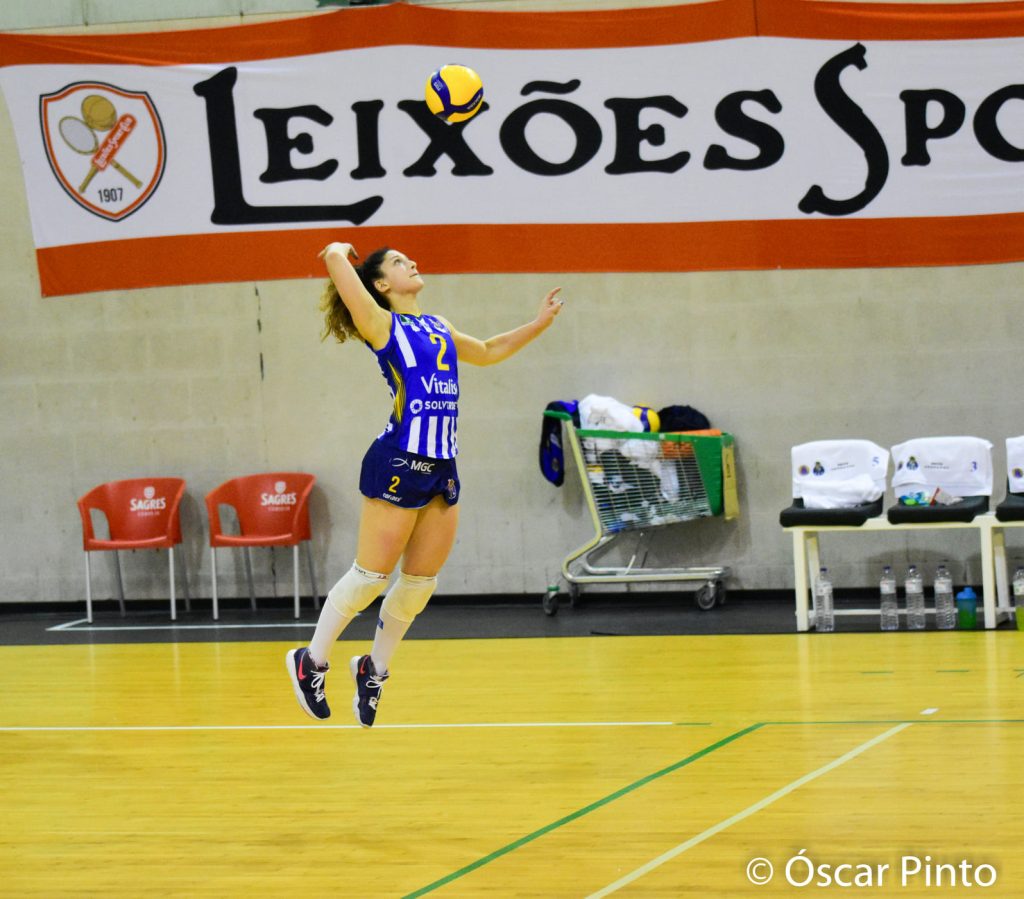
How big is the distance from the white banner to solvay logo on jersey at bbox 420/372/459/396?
15.9 ft

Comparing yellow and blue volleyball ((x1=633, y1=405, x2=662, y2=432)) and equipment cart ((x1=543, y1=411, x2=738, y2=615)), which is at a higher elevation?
yellow and blue volleyball ((x1=633, y1=405, x2=662, y2=432))

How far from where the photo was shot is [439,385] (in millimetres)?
5148

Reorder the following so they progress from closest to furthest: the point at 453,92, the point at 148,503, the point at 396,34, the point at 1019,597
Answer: the point at 453,92
the point at 1019,597
the point at 396,34
the point at 148,503

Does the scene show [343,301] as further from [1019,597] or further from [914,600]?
[1019,597]

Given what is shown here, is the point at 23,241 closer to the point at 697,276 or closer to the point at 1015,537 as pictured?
the point at 697,276

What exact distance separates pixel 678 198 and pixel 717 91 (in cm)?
75

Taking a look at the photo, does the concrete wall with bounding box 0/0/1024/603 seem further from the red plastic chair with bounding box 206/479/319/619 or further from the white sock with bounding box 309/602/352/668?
the white sock with bounding box 309/602/352/668

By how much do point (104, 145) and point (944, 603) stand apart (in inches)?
260

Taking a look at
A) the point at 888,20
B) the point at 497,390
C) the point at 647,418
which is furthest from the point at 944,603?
the point at 888,20

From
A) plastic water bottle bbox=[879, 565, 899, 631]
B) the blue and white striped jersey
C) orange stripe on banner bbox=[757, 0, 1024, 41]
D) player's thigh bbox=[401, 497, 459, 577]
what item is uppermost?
orange stripe on banner bbox=[757, 0, 1024, 41]

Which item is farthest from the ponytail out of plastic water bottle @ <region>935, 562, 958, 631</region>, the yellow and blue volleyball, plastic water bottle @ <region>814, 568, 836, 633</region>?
plastic water bottle @ <region>935, 562, 958, 631</region>

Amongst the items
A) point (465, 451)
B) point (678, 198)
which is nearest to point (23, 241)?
point (465, 451)

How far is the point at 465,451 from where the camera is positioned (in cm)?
1012

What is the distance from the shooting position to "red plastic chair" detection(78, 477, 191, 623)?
33.0 feet
